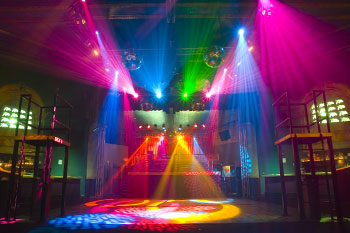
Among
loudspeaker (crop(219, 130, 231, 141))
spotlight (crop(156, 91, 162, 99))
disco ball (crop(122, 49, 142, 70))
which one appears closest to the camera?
disco ball (crop(122, 49, 142, 70))

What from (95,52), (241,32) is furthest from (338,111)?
(95,52)

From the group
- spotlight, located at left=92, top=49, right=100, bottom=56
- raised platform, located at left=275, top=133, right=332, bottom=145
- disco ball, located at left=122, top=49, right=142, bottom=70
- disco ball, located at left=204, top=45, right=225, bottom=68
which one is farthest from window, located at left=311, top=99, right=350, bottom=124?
spotlight, located at left=92, top=49, right=100, bottom=56

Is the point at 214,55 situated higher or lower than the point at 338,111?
higher

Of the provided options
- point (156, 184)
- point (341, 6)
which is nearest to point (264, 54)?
point (341, 6)

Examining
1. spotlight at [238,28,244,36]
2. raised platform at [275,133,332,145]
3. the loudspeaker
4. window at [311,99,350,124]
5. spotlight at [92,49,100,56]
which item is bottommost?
raised platform at [275,133,332,145]

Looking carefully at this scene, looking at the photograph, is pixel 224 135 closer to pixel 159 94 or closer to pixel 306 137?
pixel 159 94

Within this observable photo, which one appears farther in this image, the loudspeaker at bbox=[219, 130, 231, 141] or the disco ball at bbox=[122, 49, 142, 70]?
the loudspeaker at bbox=[219, 130, 231, 141]

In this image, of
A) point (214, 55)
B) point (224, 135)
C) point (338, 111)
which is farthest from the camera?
point (224, 135)

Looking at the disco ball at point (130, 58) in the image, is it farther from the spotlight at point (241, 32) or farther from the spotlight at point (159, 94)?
the spotlight at point (241, 32)

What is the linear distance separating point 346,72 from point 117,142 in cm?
1498

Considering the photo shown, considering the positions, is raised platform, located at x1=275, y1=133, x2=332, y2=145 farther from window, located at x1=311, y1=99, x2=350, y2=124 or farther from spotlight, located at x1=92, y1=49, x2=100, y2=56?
window, located at x1=311, y1=99, x2=350, y2=124

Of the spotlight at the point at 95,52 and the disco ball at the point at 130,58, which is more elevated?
the spotlight at the point at 95,52

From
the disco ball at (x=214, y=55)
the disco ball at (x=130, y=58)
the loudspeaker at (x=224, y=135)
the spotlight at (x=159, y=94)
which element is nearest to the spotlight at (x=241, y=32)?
the disco ball at (x=214, y=55)

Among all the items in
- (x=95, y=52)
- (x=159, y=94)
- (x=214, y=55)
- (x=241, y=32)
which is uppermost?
(x=241, y=32)
